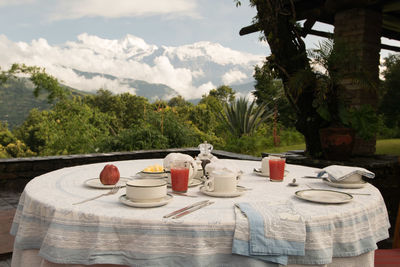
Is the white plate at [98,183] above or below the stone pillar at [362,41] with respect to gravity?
below

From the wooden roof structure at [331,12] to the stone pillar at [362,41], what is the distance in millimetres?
147

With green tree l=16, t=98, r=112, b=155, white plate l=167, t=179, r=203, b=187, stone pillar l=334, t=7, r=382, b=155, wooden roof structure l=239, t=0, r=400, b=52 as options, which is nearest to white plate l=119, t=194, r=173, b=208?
white plate l=167, t=179, r=203, b=187

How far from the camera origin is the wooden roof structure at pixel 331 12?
5137 mm

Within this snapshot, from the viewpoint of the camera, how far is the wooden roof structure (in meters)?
5.14

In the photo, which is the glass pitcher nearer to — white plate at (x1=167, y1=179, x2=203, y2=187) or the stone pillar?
white plate at (x1=167, y1=179, x2=203, y2=187)

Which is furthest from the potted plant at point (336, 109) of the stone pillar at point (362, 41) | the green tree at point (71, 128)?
the green tree at point (71, 128)

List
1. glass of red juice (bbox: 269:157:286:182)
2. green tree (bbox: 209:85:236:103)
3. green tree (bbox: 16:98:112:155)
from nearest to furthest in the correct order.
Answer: glass of red juice (bbox: 269:157:286:182) → green tree (bbox: 16:98:112:155) → green tree (bbox: 209:85:236:103)

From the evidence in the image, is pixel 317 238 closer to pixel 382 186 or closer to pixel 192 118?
pixel 382 186

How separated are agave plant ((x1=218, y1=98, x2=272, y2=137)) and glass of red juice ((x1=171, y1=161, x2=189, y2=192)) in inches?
239

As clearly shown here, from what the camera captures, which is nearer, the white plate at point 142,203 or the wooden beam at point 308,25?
the white plate at point 142,203

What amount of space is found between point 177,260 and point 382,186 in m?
3.35

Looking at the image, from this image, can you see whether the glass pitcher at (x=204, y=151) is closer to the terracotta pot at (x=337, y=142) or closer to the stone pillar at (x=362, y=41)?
the terracotta pot at (x=337, y=142)

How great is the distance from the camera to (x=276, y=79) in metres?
5.08

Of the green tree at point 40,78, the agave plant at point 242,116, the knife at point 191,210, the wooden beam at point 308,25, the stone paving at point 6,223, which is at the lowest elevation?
the stone paving at point 6,223
